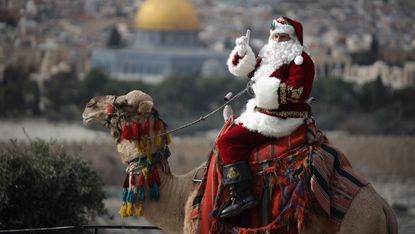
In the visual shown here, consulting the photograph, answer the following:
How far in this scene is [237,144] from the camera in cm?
784

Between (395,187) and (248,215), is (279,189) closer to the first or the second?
(248,215)

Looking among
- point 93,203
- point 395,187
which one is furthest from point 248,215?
point 395,187

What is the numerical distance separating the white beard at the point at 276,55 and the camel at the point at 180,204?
87cm

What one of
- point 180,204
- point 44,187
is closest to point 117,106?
point 180,204

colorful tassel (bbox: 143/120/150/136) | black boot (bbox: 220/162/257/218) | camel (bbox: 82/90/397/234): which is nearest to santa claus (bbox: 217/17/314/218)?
black boot (bbox: 220/162/257/218)

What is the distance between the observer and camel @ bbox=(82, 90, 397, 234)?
7.54 metres

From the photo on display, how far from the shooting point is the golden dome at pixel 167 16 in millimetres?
77688

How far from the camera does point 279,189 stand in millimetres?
7746

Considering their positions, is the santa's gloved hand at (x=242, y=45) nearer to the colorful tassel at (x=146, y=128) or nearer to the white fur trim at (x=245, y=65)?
the white fur trim at (x=245, y=65)

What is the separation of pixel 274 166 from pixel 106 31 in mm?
67191

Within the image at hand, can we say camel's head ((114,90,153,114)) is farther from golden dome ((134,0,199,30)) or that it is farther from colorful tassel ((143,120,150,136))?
golden dome ((134,0,199,30))

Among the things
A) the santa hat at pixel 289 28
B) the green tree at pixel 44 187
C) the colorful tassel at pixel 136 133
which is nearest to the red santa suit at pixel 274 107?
the santa hat at pixel 289 28

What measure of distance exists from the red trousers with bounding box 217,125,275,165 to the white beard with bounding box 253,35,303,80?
408 millimetres

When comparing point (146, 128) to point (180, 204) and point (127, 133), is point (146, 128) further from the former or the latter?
point (180, 204)
